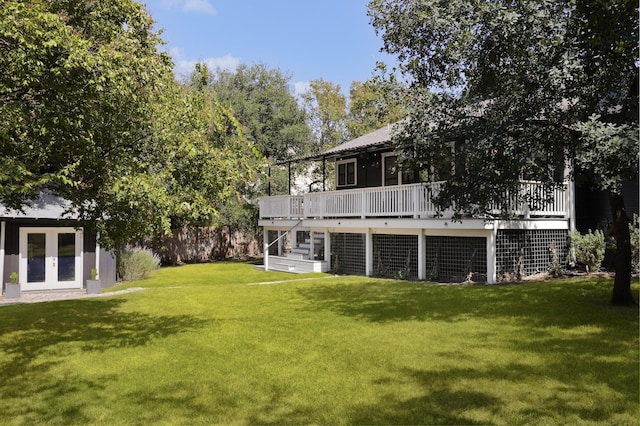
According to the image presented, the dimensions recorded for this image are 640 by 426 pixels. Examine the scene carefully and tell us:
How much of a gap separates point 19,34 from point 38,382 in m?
4.71

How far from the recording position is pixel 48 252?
2008cm

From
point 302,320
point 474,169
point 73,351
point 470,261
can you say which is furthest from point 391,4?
point 73,351

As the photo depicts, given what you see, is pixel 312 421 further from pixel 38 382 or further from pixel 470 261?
pixel 470 261

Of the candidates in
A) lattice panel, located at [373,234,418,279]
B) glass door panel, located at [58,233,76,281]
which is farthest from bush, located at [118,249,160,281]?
lattice panel, located at [373,234,418,279]

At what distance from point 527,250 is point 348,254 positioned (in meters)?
7.12

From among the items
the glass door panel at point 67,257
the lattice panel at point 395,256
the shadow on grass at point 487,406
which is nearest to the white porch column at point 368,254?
the lattice panel at point 395,256

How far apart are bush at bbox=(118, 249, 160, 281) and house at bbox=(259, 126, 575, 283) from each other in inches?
225

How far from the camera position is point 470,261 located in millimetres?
16844

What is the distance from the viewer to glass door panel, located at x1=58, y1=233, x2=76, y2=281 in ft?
66.6

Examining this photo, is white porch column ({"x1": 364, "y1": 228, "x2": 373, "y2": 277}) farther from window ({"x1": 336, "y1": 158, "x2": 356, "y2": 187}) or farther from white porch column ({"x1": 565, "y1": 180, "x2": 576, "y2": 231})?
white porch column ({"x1": 565, "y1": 180, "x2": 576, "y2": 231})

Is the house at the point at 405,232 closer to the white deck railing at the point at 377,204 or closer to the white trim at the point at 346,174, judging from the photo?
the white deck railing at the point at 377,204

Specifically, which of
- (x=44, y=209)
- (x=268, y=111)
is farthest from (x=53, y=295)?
(x=268, y=111)

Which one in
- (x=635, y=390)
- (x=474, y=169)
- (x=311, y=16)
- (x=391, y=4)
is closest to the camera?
(x=635, y=390)

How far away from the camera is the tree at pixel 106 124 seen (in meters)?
6.81
